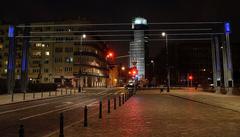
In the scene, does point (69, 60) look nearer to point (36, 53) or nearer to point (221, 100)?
point (36, 53)

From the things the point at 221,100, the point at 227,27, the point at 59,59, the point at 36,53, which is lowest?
the point at 221,100

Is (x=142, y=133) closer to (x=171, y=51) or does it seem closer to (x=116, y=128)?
(x=116, y=128)

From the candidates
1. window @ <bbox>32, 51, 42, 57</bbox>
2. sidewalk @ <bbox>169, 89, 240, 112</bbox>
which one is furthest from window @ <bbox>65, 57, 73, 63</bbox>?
sidewalk @ <bbox>169, 89, 240, 112</bbox>

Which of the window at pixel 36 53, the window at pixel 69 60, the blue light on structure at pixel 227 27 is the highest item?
the window at pixel 36 53

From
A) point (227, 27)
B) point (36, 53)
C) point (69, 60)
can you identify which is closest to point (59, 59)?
point (69, 60)

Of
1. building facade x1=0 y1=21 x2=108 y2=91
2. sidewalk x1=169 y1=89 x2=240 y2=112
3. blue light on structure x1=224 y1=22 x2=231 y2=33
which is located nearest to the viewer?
sidewalk x1=169 y1=89 x2=240 y2=112

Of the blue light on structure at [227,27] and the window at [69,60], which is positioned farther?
the window at [69,60]

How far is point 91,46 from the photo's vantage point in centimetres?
10719

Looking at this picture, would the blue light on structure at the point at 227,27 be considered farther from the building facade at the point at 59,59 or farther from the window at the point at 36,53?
the window at the point at 36,53

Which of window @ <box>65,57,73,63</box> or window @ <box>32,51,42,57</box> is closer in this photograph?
window @ <box>65,57,73,63</box>

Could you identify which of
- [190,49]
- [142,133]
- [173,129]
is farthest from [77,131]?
[190,49]

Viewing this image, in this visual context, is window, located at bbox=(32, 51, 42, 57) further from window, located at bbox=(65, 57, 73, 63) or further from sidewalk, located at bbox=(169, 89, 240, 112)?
sidewalk, located at bbox=(169, 89, 240, 112)

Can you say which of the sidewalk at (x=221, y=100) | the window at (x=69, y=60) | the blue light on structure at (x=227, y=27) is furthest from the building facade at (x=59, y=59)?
the sidewalk at (x=221, y=100)

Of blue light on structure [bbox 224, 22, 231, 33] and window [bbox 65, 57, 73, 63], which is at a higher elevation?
window [bbox 65, 57, 73, 63]
